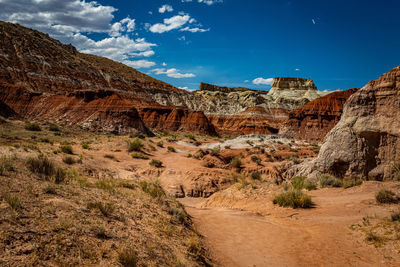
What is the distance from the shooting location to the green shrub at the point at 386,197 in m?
7.03

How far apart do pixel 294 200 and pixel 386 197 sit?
101 inches

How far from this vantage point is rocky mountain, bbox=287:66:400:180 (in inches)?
370

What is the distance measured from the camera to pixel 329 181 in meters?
10.0

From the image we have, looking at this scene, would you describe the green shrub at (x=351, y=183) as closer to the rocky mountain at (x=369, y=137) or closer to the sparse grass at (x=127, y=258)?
the rocky mountain at (x=369, y=137)

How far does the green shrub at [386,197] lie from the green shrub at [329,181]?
2638 millimetres

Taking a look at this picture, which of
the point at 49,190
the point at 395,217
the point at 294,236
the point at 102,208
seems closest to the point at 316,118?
the point at 395,217

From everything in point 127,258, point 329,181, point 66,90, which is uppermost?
point 66,90

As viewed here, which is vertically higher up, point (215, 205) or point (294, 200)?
point (294, 200)

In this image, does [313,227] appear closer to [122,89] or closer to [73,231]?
[73,231]

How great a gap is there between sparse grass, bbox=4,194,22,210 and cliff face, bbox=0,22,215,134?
3003 cm

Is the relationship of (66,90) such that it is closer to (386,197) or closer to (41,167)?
(41,167)

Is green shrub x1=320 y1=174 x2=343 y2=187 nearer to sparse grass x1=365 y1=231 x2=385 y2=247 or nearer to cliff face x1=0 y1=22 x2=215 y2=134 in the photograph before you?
sparse grass x1=365 y1=231 x2=385 y2=247

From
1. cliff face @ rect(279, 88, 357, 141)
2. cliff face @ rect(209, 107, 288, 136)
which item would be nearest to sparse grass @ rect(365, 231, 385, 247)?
cliff face @ rect(279, 88, 357, 141)

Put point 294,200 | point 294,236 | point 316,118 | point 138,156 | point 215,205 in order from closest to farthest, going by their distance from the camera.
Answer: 1. point 294,236
2. point 294,200
3. point 215,205
4. point 138,156
5. point 316,118
